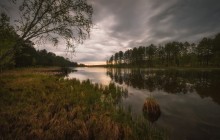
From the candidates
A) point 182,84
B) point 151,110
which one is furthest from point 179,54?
point 151,110

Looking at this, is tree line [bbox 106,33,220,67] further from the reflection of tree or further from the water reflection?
the water reflection

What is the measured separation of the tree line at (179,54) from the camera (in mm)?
81812

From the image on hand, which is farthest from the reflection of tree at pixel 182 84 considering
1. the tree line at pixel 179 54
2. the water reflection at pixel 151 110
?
the tree line at pixel 179 54

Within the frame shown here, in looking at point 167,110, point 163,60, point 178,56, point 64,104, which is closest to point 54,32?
point 64,104

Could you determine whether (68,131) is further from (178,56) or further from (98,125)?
(178,56)

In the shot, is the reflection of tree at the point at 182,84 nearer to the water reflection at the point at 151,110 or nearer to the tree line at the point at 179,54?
the water reflection at the point at 151,110

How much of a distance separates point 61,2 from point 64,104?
21.3 ft

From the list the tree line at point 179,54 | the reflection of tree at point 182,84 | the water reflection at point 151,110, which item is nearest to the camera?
the water reflection at point 151,110

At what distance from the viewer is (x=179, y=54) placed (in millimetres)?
100688

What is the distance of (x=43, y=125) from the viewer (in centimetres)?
655

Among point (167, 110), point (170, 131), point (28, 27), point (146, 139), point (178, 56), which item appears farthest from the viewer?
point (178, 56)

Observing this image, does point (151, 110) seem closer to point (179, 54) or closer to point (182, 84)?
point (182, 84)

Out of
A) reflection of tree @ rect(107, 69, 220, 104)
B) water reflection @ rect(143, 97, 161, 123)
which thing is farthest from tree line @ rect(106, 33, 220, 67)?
water reflection @ rect(143, 97, 161, 123)

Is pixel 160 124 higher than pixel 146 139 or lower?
lower
